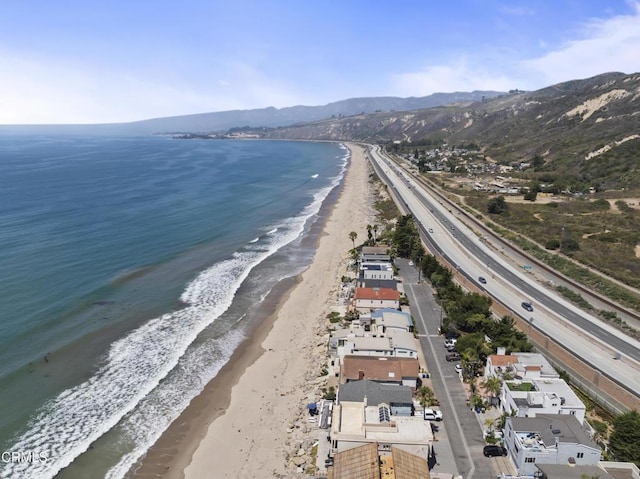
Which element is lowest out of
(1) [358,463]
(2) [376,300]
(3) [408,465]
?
(2) [376,300]

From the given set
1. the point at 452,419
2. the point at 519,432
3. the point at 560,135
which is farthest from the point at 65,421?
the point at 560,135

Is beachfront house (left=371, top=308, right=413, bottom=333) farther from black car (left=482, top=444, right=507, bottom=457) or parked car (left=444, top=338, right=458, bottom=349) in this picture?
black car (left=482, top=444, right=507, bottom=457)

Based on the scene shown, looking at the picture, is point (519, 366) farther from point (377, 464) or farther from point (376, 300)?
point (376, 300)

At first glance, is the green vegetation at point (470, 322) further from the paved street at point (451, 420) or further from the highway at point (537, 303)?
the highway at point (537, 303)

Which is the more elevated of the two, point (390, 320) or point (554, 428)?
point (554, 428)

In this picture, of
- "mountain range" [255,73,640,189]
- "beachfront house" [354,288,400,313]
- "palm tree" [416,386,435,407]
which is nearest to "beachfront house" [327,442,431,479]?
"palm tree" [416,386,435,407]

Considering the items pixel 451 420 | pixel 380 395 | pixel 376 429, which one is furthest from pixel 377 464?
pixel 451 420

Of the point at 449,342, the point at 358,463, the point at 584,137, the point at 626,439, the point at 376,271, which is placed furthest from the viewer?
the point at 584,137

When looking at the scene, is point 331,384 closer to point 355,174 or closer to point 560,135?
point 355,174
